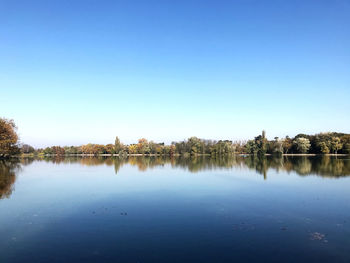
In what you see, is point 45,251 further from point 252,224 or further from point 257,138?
point 257,138

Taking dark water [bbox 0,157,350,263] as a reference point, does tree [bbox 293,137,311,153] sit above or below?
above

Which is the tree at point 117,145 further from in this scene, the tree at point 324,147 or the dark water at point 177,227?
the dark water at point 177,227

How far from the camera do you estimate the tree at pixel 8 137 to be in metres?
55.7

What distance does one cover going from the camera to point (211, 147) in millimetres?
114875

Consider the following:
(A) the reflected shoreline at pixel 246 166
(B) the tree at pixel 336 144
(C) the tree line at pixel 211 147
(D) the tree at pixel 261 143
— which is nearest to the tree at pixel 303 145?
(C) the tree line at pixel 211 147

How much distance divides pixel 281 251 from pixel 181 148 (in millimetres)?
111090

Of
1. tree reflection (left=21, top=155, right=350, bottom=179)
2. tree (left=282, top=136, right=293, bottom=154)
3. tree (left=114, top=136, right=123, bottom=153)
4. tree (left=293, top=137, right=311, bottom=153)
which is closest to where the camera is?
tree reflection (left=21, top=155, right=350, bottom=179)

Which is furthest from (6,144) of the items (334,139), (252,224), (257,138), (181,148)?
(334,139)

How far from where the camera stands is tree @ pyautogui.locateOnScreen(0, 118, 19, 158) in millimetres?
55684

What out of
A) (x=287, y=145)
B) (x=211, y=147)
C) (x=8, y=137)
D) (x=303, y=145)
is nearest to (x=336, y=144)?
(x=303, y=145)

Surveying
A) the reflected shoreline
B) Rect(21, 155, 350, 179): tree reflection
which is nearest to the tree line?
the reflected shoreline

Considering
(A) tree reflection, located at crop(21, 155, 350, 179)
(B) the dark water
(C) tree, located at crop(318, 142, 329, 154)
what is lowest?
(A) tree reflection, located at crop(21, 155, 350, 179)

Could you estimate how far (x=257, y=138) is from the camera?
109562mm

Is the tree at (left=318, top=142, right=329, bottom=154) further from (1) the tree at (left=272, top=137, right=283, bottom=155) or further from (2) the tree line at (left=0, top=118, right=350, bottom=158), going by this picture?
(1) the tree at (left=272, top=137, right=283, bottom=155)
